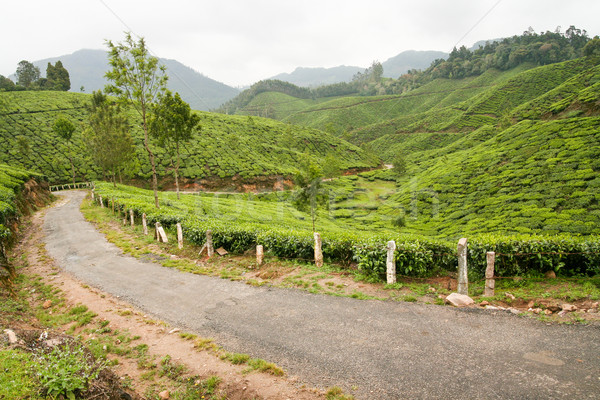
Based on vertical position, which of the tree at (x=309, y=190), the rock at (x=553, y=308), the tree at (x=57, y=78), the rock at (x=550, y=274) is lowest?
the rock at (x=553, y=308)

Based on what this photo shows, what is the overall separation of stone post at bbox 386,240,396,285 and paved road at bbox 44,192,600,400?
125 centimetres

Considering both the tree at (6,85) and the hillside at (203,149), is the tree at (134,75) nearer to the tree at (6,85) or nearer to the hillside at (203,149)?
the hillside at (203,149)

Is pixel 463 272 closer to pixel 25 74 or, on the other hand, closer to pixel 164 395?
pixel 164 395

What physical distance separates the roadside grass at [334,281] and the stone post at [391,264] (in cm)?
24

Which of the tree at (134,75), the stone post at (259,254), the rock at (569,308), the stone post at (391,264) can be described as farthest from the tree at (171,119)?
the rock at (569,308)

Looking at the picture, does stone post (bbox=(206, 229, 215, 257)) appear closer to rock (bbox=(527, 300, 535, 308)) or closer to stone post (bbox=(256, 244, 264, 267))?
stone post (bbox=(256, 244, 264, 267))

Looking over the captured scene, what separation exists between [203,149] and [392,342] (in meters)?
59.3

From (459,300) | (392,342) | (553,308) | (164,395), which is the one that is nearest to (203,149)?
(459,300)

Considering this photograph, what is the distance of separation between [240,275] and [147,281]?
11.5ft

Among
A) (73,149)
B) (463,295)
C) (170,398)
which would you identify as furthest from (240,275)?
(73,149)

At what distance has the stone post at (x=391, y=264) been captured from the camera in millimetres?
8836

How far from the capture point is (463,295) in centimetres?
756

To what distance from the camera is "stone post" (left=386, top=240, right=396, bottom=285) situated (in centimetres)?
884

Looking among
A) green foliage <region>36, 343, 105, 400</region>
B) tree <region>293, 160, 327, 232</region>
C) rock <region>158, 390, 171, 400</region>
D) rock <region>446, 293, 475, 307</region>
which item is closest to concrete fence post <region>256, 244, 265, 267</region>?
tree <region>293, 160, 327, 232</region>
